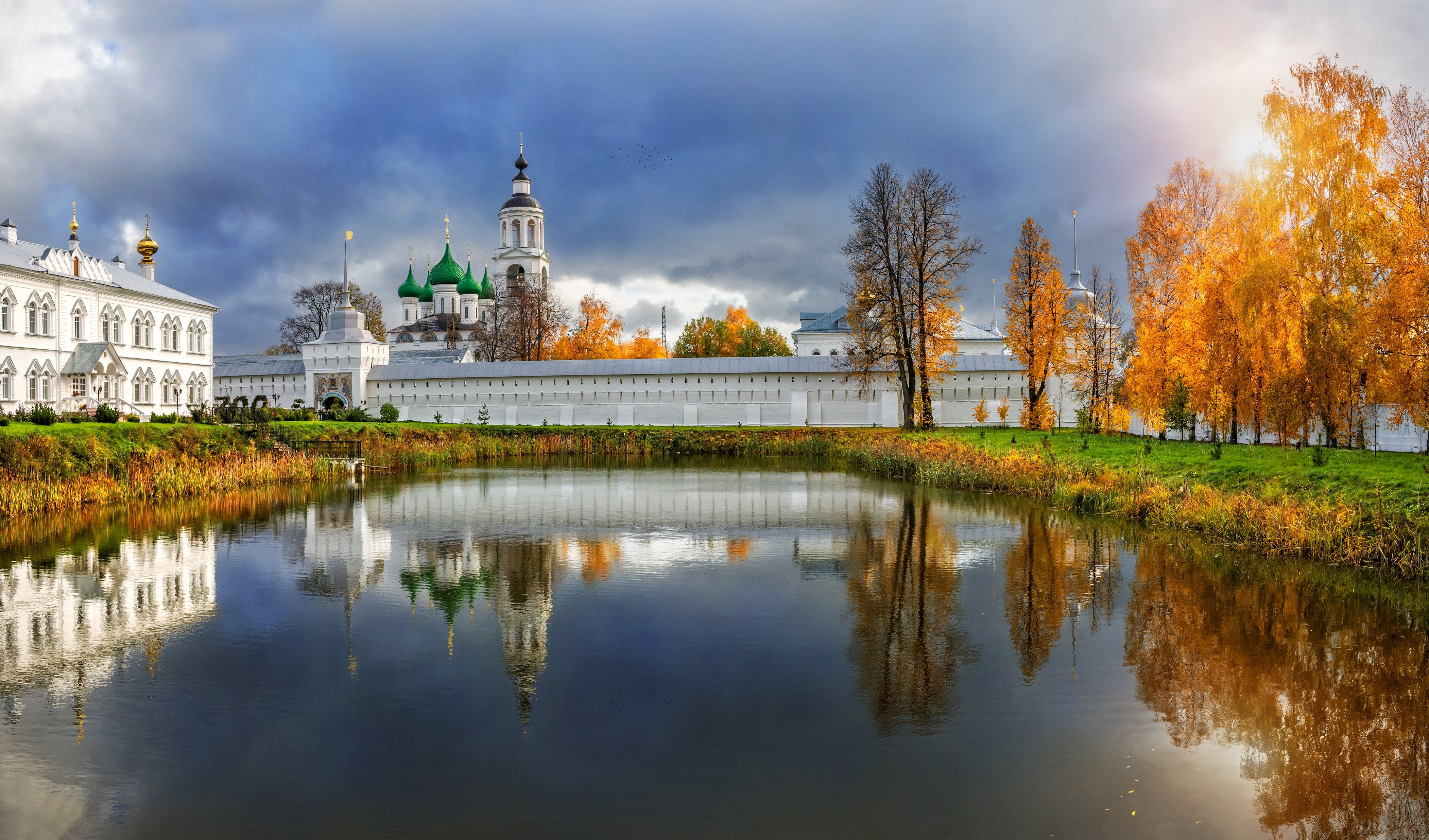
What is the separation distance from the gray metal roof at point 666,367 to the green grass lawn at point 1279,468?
18.1 metres

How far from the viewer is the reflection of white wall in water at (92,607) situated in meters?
5.49

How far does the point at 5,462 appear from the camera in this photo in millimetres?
12891

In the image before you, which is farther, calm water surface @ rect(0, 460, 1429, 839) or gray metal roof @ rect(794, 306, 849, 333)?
gray metal roof @ rect(794, 306, 849, 333)

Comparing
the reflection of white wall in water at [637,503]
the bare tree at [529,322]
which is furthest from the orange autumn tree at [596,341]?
the reflection of white wall in water at [637,503]

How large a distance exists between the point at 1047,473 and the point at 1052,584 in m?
7.20

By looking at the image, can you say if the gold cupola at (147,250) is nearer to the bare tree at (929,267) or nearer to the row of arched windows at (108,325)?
the row of arched windows at (108,325)

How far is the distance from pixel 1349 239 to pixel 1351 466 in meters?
4.59

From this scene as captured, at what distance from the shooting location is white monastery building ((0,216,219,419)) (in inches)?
969

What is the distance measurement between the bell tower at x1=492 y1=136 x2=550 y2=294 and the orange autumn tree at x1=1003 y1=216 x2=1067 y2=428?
36.2 metres

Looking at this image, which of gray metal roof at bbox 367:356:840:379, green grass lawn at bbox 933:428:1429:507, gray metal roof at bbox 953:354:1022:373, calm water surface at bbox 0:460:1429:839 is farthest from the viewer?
gray metal roof at bbox 367:356:840:379

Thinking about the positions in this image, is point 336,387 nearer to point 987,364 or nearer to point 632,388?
point 632,388

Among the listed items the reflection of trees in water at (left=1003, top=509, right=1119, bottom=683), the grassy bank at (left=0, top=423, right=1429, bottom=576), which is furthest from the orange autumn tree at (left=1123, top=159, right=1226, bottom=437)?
the reflection of trees in water at (left=1003, top=509, right=1119, bottom=683)

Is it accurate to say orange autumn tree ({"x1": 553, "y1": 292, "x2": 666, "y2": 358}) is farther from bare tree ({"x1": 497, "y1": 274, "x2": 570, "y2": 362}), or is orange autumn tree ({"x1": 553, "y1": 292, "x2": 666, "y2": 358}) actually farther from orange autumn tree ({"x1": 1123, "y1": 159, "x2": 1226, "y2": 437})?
orange autumn tree ({"x1": 1123, "y1": 159, "x2": 1226, "y2": 437})

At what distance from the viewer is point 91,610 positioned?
22.5ft
